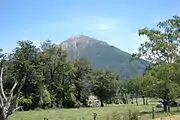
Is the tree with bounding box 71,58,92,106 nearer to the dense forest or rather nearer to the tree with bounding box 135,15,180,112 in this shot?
the dense forest

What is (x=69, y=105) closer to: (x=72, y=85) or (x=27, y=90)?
(x=72, y=85)

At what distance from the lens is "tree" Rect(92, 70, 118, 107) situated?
373ft

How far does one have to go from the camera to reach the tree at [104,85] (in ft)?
373

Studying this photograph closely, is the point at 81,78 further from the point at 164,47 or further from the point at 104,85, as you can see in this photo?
the point at 164,47

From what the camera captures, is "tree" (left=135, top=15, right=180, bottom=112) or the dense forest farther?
the dense forest

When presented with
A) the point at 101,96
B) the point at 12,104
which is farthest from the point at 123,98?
the point at 12,104

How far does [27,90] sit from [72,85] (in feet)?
55.0

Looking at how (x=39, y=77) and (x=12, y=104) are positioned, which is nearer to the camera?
(x=12, y=104)

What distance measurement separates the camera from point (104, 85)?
11412cm

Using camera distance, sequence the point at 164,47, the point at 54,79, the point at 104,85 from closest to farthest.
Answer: the point at 164,47
the point at 54,79
the point at 104,85

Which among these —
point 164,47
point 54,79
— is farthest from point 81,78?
point 164,47

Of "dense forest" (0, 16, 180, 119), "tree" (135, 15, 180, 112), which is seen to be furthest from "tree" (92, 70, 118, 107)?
"tree" (135, 15, 180, 112)

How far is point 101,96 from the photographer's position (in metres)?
117

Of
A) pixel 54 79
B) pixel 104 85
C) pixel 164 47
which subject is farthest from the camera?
pixel 104 85
